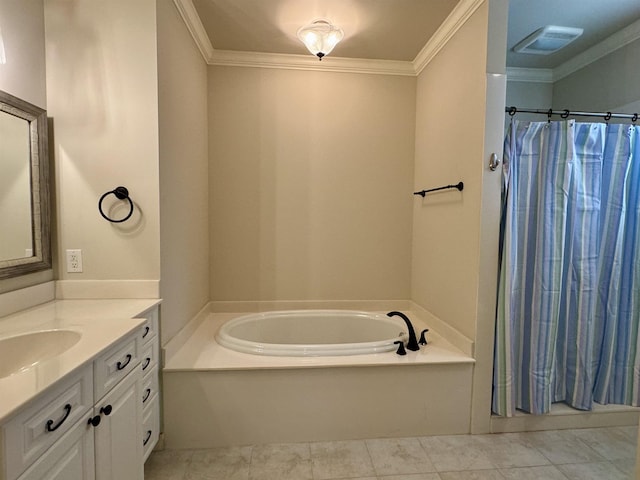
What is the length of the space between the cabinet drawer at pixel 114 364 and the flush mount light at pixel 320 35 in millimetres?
1988

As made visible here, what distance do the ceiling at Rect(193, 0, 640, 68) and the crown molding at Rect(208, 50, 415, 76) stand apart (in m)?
0.05

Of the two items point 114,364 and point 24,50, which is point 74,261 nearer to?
point 114,364

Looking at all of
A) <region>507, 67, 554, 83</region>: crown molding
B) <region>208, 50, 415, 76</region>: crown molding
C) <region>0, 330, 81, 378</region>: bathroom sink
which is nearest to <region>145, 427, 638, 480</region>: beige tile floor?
<region>0, 330, 81, 378</region>: bathroom sink

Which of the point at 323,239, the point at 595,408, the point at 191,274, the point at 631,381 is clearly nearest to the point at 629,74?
the point at 631,381

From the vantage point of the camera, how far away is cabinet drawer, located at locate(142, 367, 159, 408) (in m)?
1.49

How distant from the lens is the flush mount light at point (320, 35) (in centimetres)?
203

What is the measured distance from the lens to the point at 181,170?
1.96 meters

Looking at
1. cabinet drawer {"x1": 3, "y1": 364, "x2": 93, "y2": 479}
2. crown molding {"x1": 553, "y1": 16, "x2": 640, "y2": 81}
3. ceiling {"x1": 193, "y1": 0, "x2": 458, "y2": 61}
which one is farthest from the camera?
crown molding {"x1": 553, "y1": 16, "x2": 640, "y2": 81}

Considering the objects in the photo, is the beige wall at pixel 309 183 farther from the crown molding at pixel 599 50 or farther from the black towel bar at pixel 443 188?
the crown molding at pixel 599 50

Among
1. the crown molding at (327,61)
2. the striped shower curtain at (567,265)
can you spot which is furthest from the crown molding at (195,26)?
the striped shower curtain at (567,265)

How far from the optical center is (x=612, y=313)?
6.33 feet

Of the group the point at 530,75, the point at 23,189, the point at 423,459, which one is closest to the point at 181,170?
the point at 23,189

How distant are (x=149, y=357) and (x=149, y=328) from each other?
0.47 ft

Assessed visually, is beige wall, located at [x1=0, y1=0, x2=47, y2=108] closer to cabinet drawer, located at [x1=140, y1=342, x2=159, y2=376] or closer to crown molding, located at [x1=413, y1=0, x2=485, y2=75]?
cabinet drawer, located at [x1=140, y1=342, x2=159, y2=376]
